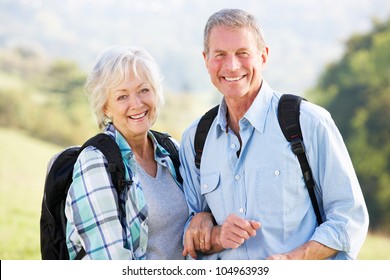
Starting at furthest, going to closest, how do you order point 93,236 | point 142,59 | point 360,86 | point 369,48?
point 369,48 → point 360,86 → point 142,59 → point 93,236

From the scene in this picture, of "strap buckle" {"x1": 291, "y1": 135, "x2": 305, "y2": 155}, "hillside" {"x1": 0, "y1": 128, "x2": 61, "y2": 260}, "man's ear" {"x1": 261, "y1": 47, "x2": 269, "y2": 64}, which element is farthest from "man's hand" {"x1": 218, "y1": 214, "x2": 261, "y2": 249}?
"hillside" {"x1": 0, "y1": 128, "x2": 61, "y2": 260}

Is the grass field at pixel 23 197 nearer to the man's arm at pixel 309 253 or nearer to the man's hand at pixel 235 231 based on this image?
the man's hand at pixel 235 231

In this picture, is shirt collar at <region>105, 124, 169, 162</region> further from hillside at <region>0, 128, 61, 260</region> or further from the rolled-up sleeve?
hillside at <region>0, 128, 61, 260</region>

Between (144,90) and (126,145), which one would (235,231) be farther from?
(144,90)

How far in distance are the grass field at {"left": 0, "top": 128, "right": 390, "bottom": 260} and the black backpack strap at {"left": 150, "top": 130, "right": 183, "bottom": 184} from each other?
351 inches

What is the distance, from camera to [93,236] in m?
3.55

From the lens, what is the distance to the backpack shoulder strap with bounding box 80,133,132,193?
357 cm

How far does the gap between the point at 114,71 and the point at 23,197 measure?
16.6 metres

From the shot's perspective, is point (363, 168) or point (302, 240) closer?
point (302, 240)

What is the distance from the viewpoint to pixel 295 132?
340 centimetres

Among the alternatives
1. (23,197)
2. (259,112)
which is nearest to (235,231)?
(259,112)

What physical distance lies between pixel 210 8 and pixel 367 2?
1001 cm
